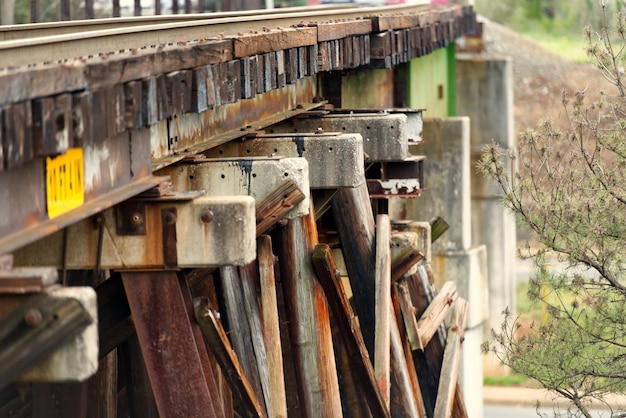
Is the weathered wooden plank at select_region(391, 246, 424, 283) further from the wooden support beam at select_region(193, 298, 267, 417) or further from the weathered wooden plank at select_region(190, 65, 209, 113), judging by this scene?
the weathered wooden plank at select_region(190, 65, 209, 113)

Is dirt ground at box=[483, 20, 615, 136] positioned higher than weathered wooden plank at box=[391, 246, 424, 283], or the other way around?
weathered wooden plank at box=[391, 246, 424, 283]

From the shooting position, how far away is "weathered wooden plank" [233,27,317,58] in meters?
6.36

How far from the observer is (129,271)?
538 cm

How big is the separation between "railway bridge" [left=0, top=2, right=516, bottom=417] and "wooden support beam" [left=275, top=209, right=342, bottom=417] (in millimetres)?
10

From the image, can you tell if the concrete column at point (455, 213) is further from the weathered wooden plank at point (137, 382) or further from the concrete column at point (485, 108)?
the weathered wooden plank at point (137, 382)

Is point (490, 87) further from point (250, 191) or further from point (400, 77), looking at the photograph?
point (250, 191)

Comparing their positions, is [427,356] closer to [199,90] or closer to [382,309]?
[382,309]

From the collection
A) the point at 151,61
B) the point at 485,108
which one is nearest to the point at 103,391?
the point at 151,61

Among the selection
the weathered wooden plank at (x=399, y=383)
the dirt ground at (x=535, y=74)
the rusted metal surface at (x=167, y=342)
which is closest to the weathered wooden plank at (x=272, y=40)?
the rusted metal surface at (x=167, y=342)

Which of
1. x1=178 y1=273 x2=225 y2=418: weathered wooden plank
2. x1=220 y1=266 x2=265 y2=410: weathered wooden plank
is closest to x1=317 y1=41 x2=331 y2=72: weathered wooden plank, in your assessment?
x1=220 y1=266 x2=265 y2=410: weathered wooden plank

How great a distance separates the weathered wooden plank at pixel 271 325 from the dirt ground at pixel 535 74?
→ 2804 centimetres

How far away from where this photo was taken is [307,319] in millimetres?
7527

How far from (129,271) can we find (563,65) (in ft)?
108

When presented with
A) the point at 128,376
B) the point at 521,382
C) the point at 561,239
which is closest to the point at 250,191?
the point at 128,376
